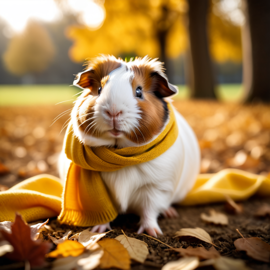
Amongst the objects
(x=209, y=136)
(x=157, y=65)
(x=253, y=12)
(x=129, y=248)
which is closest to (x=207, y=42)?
(x=253, y=12)

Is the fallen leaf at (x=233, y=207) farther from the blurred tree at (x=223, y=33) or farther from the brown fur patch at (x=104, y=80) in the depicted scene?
the blurred tree at (x=223, y=33)

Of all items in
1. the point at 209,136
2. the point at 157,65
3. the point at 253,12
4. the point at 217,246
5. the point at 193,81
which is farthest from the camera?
the point at 193,81

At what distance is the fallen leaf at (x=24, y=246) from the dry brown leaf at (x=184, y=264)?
1.89 feet

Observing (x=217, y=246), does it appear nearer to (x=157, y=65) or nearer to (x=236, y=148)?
(x=157, y=65)

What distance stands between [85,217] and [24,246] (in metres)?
0.57

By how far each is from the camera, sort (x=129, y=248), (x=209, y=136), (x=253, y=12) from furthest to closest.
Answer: (x=253, y=12), (x=209, y=136), (x=129, y=248)

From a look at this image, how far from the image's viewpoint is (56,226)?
5.67 ft

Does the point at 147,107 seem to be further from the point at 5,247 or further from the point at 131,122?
the point at 5,247

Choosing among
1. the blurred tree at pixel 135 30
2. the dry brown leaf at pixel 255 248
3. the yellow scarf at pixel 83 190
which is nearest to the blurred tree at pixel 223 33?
the blurred tree at pixel 135 30

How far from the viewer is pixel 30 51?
42.2 m

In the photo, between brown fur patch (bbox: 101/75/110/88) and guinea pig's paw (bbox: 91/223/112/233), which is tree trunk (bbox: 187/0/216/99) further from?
guinea pig's paw (bbox: 91/223/112/233)

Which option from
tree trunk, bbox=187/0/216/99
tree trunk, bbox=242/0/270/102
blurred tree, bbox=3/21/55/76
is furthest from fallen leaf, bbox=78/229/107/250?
blurred tree, bbox=3/21/55/76

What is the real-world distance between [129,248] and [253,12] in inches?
303

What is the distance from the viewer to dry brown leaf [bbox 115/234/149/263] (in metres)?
1.31
